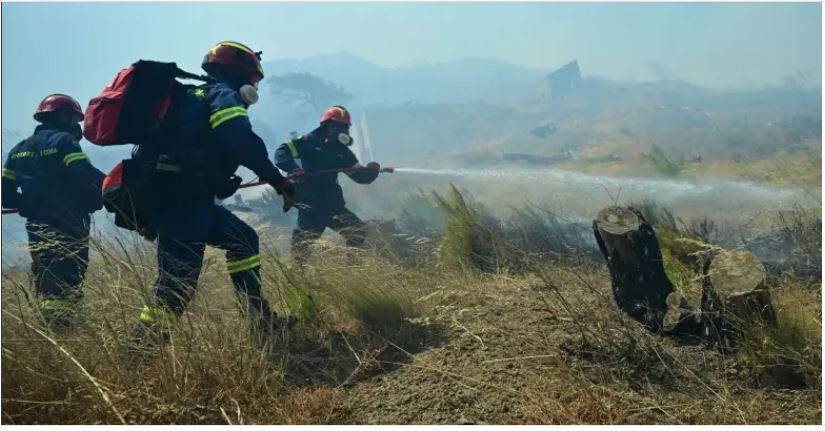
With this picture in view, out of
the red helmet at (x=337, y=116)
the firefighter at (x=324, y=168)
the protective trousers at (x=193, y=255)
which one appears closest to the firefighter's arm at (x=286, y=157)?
the firefighter at (x=324, y=168)

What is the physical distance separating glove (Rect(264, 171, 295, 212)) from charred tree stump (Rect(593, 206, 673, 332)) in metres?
1.75

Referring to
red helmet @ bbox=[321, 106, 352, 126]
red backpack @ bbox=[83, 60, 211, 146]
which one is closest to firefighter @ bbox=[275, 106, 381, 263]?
red helmet @ bbox=[321, 106, 352, 126]

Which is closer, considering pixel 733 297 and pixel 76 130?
pixel 733 297

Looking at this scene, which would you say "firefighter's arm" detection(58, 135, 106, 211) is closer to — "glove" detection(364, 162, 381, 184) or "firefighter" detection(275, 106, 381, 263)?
"firefighter" detection(275, 106, 381, 263)

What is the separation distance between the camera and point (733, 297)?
2486 mm

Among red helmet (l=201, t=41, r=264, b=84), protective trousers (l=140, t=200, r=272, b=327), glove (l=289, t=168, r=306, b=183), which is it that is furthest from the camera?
glove (l=289, t=168, r=306, b=183)

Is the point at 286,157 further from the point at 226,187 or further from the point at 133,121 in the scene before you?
the point at 133,121

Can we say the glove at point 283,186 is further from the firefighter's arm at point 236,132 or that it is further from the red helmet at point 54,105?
the red helmet at point 54,105

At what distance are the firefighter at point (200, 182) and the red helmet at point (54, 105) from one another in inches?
81.2

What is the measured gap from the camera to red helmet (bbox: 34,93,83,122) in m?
4.26

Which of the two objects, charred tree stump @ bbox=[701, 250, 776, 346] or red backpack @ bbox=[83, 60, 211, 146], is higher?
red backpack @ bbox=[83, 60, 211, 146]

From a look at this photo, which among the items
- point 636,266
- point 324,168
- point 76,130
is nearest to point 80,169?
point 76,130

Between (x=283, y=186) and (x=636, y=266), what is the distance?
2.00 metres

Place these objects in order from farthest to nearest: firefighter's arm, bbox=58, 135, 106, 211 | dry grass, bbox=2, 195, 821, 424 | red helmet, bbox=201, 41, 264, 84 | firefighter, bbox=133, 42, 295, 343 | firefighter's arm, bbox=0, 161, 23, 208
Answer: firefighter's arm, bbox=0, 161, 23, 208, firefighter's arm, bbox=58, 135, 106, 211, red helmet, bbox=201, 41, 264, 84, firefighter, bbox=133, 42, 295, 343, dry grass, bbox=2, 195, 821, 424
